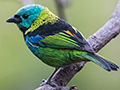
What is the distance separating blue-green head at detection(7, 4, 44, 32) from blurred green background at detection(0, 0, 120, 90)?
239cm

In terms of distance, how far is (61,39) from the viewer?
3.38 metres

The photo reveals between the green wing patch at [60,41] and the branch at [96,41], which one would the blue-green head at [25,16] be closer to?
the green wing patch at [60,41]

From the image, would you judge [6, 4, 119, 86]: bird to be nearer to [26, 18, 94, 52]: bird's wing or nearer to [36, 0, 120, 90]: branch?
[26, 18, 94, 52]: bird's wing

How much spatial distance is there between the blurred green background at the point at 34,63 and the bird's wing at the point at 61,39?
2.48 m

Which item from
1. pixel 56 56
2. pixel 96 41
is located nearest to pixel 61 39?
pixel 56 56

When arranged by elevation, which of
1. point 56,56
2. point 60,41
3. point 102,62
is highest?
point 60,41

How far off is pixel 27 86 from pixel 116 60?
8.26ft

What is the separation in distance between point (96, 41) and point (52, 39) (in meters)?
0.86

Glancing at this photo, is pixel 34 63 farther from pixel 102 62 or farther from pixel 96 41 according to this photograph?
pixel 102 62

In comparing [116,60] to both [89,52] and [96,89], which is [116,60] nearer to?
[96,89]

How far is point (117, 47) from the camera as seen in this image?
273 inches

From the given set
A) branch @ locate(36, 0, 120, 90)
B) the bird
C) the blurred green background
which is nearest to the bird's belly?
the bird

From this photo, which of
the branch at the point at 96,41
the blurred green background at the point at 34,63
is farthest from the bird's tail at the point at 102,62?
the blurred green background at the point at 34,63

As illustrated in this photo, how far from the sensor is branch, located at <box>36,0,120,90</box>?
354 cm
